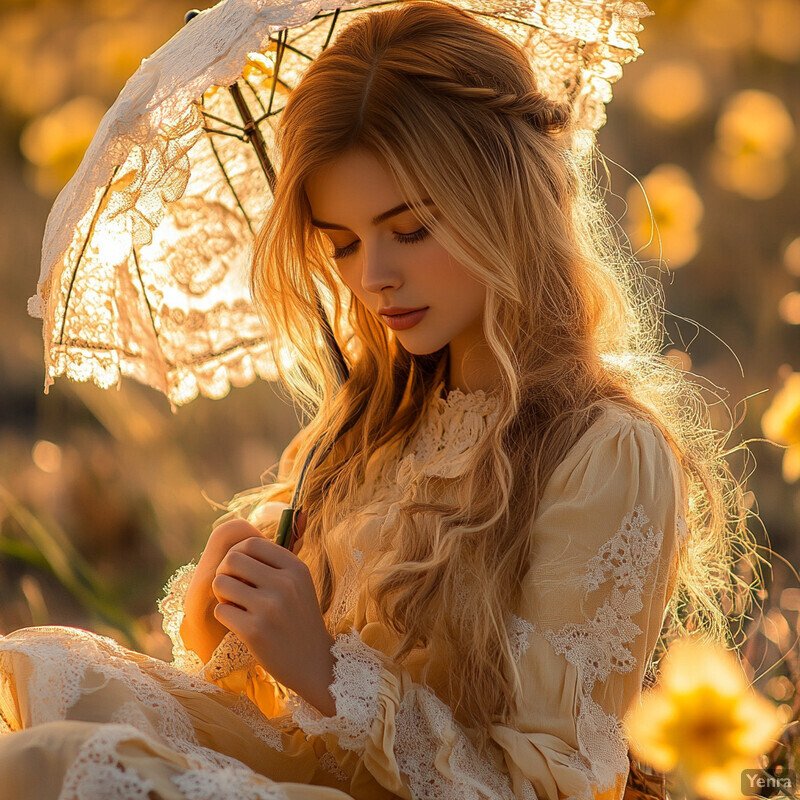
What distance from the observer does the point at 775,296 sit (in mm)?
2721

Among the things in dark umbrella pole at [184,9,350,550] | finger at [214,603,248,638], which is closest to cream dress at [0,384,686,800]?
finger at [214,603,248,638]

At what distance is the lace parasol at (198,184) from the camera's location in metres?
1.28

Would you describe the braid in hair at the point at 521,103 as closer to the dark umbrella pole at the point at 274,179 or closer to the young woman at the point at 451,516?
the young woman at the point at 451,516

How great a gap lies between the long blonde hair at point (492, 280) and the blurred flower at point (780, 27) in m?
1.48

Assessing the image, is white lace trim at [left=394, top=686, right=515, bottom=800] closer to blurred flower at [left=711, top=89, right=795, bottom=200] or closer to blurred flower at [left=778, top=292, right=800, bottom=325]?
blurred flower at [left=778, top=292, right=800, bottom=325]

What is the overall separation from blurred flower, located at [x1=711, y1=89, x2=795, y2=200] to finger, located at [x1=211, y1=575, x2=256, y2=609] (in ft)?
5.23

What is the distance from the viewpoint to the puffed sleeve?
1.21 meters

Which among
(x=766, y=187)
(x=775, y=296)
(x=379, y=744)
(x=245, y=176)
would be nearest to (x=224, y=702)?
(x=379, y=744)

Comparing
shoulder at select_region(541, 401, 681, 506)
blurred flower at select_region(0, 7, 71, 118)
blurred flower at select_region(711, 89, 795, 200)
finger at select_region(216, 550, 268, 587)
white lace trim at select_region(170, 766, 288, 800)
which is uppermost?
blurred flower at select_region(0, 7, 71, 118)

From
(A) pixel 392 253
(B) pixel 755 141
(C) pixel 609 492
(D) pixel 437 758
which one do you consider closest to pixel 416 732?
(D) pixel 437 758

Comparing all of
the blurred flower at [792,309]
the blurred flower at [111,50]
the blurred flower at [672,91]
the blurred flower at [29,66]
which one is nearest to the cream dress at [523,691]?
the blurred flower at [792,309]

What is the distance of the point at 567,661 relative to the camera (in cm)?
127

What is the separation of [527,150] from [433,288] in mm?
261

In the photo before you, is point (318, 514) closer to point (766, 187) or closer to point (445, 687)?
point (445, 687)
